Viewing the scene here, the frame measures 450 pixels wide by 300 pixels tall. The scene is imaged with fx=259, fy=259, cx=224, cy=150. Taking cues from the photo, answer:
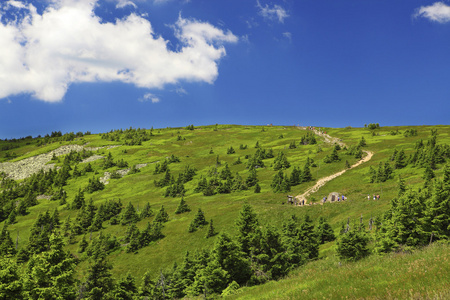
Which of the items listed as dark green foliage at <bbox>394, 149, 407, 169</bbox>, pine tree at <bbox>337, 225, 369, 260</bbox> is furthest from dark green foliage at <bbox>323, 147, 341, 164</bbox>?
pine tree at <bbox>337, 225, 369, 260</bbox>

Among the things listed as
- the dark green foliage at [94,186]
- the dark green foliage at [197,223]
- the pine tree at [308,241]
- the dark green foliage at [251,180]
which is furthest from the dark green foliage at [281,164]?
the dark green foliage at [94,186]

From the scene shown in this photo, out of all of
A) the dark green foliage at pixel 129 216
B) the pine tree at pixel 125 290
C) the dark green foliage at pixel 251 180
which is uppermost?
the dark green foliage at pixel 251 180

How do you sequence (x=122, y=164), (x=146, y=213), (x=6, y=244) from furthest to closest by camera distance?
(x=122, y=164), (x=146, y=213), (x=6, y=244)

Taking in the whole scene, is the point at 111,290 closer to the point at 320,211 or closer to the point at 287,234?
the point at 287,234

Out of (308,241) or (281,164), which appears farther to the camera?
(281,164)

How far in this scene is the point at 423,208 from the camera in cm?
2855

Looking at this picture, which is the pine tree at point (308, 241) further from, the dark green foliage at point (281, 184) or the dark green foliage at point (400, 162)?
the dark green foliage at point (400, 162)

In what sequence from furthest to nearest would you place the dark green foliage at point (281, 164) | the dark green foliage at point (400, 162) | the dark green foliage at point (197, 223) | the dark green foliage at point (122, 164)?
1. the dark green foliage at point (122, 164)
2. the dark green foliage at point (281, 164)
3. the dark green foliage at point (400, 162)
4. the dark green foliage at point (197, 223)

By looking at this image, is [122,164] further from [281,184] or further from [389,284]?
[389,284]

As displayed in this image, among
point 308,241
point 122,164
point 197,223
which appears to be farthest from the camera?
point 122,164

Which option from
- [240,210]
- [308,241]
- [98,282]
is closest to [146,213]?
[240,210]

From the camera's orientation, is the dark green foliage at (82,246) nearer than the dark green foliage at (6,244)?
No

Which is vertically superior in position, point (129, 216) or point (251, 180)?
point (251, 180)

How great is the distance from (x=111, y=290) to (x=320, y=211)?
156 feet
